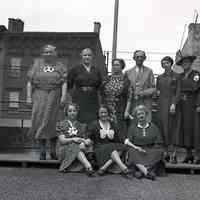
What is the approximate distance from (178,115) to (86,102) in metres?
1.42

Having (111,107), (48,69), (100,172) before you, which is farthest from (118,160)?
(48,69)

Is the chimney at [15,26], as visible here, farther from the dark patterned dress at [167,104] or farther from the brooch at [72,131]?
the brooch at [72,131]

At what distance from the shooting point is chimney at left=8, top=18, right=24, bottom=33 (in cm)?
2725

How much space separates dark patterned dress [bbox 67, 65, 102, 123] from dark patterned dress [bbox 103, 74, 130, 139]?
0.49ft

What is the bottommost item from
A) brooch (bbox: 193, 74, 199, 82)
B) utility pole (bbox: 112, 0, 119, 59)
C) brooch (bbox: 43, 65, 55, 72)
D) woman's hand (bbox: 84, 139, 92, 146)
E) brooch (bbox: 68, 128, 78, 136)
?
woman's hand (bbox: 84, 139, 92, 146)

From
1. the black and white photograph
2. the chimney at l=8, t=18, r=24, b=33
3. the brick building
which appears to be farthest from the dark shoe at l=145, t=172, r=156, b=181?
the chimney at l=8, t=18, r=24, b=33

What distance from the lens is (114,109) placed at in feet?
18.1

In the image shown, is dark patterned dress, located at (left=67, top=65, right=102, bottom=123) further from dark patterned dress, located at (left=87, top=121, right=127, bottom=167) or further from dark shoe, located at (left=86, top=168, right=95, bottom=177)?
dark shoe, located at (left=86, top=168, right=95, bottom=177)

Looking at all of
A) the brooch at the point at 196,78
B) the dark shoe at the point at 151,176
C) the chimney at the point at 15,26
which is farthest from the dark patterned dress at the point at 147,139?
the chimney at the point at 15,26

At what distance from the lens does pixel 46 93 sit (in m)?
5.52

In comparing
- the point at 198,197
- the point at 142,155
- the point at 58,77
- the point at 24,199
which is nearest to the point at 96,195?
the point at 24,199

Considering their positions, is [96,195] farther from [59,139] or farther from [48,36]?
[48,36]

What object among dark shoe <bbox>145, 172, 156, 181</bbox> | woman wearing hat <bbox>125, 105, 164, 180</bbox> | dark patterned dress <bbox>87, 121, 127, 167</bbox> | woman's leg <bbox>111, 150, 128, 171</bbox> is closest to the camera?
dark shoe <bbox>145, 172, 156, 181</bbox>

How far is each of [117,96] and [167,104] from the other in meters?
0.80
